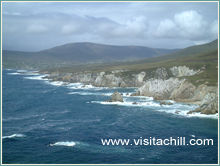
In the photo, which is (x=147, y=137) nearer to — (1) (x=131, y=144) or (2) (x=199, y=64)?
(1) (x=131, y=144)

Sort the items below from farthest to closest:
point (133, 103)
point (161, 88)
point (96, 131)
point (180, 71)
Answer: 1. point (180, 71)
2. point (161, 88)
3. point (133, 103)
4. point (96, 131)

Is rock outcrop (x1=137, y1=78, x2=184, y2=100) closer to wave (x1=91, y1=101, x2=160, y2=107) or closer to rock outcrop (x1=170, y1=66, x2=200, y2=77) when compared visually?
wave (x1=91, y1=101, x2=160, y2=107)

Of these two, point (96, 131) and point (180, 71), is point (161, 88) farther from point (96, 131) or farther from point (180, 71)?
point (96, 131)

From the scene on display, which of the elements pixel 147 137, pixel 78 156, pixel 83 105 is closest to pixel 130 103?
pixel 83 105

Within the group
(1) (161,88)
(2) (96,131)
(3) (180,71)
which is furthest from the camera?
(3) (180,71)

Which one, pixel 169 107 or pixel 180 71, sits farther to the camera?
pixel 180 71

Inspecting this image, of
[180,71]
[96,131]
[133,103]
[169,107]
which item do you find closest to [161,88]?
[133,103]

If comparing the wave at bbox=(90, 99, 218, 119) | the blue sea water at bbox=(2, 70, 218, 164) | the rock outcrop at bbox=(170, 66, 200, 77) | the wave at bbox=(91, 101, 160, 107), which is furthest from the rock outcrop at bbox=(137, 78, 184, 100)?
the rock outcrop at bbox=(170, 66, 200, 77)

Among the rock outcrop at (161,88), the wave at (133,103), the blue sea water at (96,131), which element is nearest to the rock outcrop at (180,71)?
the rock outcrop at (161,88)
